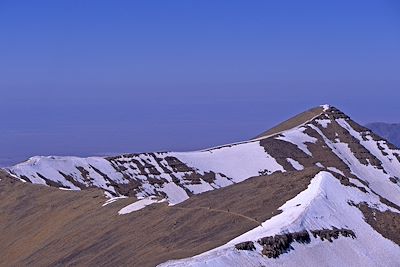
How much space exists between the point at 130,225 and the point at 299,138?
6587 cm

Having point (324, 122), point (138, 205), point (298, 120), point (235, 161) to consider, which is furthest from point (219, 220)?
point (298, 120)

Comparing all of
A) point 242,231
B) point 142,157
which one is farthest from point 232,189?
point 142,157

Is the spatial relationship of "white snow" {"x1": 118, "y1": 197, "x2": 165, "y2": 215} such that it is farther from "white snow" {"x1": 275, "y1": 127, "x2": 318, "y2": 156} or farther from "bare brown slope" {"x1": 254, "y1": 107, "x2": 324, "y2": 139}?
"bare brown slope" {"x1": 254, "y1": 107, "x2": 324, "y2": 139}

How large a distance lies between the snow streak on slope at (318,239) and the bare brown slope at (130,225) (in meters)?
1.83

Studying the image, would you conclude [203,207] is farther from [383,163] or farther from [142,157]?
[383,163]

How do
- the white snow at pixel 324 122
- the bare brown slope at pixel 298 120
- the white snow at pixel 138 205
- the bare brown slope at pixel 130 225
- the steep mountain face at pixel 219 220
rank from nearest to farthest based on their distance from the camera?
the steep mountain face at pixel 219 220 < the bare brown slope at pixel 130 225 < the white snow at pixel 138 205 < the white snow at pixel 324 122 < the bare brown slope at pixel 298 120

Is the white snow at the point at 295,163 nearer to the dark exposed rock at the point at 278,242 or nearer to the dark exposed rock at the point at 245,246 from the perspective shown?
the dark exposed rock at the point at 278,242

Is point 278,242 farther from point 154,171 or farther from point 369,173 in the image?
point 369,173

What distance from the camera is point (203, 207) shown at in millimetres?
62594

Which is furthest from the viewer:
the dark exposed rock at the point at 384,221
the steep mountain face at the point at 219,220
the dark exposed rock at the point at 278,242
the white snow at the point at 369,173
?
the white snow at the point at 369,173

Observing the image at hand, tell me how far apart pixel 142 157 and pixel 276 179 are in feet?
145

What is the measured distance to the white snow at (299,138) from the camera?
12254 cm

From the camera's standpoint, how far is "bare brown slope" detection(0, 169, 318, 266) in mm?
55562

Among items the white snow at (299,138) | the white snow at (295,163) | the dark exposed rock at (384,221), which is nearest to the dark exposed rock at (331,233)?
the dark exposed rock at (384,221)
